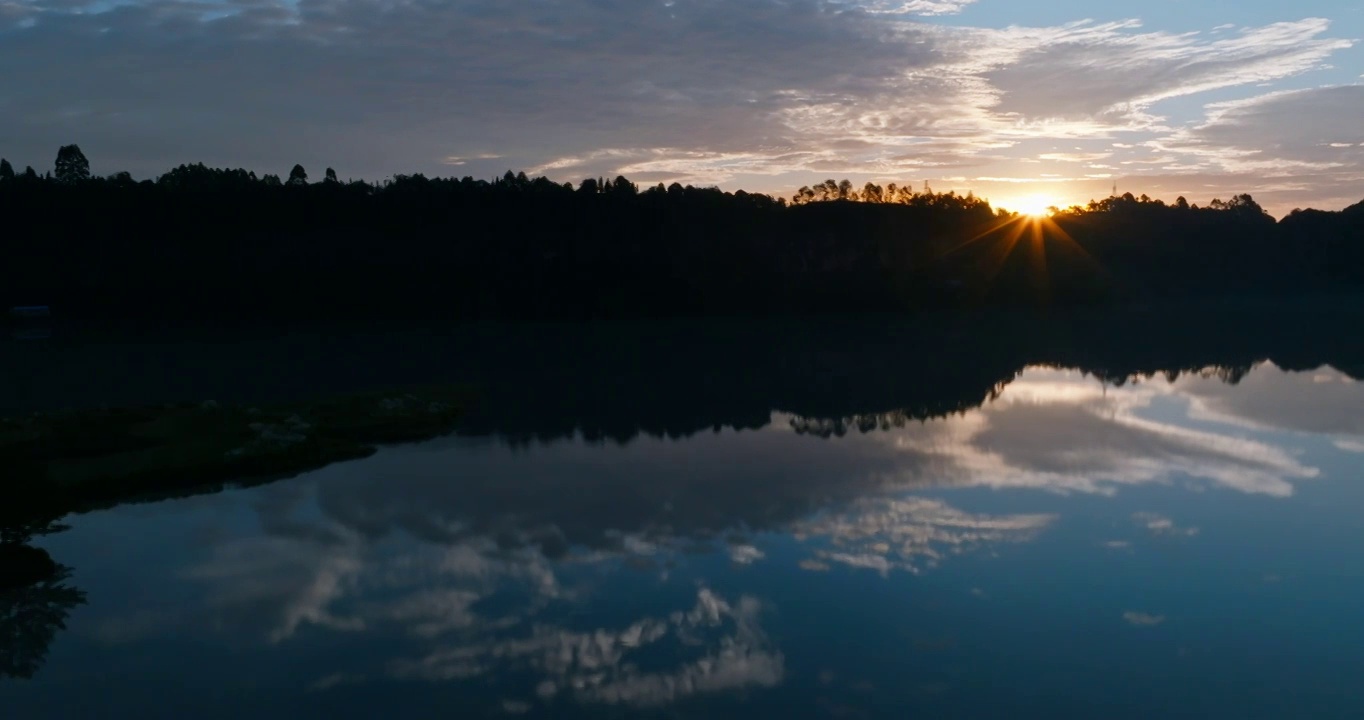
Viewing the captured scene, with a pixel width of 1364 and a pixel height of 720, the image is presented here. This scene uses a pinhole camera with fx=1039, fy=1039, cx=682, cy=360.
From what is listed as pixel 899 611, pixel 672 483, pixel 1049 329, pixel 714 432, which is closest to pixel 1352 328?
pixel 1049 329

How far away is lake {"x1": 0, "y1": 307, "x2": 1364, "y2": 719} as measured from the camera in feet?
41.2

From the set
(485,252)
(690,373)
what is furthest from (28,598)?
(485,252)

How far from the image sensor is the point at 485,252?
81188 millimetres

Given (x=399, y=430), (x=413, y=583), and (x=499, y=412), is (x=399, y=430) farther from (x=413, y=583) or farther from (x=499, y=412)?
(x=413, y=583)

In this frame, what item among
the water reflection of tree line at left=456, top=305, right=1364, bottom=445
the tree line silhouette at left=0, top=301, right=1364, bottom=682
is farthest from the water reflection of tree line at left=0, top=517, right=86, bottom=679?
the water reflection of tree line at left=456, top=305, right=1364, bottom=445

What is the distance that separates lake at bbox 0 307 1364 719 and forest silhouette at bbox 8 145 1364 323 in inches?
1589

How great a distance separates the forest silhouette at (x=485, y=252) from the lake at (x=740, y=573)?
4035cm

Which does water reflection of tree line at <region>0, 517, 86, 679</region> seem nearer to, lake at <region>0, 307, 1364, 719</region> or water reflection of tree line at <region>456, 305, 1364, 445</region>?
lake at <region>0, 307, 1364, 719</region>

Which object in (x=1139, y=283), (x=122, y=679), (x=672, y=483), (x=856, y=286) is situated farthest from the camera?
(x=1139, y=283)

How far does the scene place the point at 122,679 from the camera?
13031mm

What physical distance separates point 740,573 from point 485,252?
2661 inches

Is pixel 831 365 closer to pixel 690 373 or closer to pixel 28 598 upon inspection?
pixel 690 373

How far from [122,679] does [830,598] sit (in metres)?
9.55

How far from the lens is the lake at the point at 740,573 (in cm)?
1255
